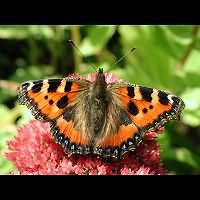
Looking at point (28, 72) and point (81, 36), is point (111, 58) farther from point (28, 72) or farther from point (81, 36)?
point (28, 72)

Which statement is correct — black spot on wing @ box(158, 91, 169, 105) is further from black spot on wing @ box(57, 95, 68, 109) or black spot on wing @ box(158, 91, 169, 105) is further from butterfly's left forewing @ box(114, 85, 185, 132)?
black spot on wing @ box(57, 95, 68, 109)

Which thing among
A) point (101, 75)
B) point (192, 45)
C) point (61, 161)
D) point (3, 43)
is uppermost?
point (3, 43)

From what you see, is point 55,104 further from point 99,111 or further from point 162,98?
point 162,98

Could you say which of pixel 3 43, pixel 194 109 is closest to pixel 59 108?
pixel 194 109

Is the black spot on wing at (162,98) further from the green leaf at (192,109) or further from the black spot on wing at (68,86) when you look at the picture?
the green leaf at (192,109)

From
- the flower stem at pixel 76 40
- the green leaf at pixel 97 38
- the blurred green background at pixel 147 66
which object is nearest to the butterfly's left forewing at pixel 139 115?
the blurred green background at pixel 147 66
